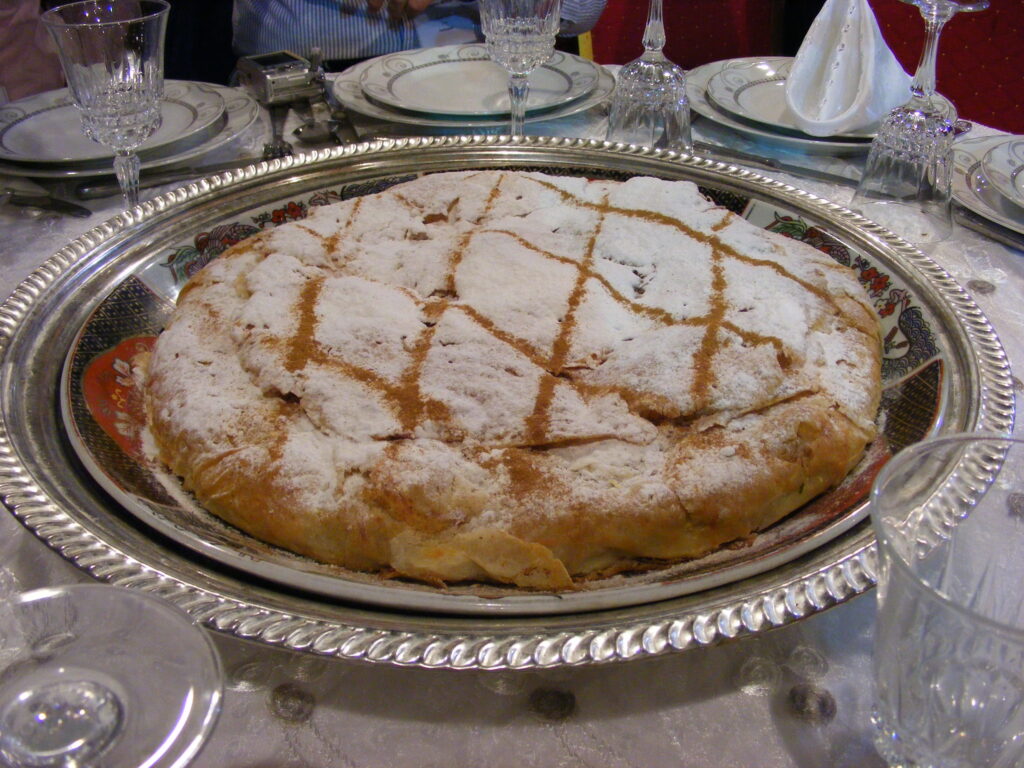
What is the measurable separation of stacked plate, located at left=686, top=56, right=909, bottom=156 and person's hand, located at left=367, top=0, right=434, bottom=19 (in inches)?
45.9

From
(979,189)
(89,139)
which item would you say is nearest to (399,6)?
(89,139)

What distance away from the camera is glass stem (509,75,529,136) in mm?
1488

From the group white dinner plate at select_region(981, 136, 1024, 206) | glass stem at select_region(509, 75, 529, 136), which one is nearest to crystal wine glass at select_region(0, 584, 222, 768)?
glass stem at select_region(509, 75, 529, 136)

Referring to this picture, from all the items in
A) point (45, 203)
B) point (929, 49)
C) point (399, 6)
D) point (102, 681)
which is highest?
point (929, 49)

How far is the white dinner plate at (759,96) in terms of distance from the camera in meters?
1.55

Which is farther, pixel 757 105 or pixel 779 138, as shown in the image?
pixel 757 105

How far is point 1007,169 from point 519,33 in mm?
909

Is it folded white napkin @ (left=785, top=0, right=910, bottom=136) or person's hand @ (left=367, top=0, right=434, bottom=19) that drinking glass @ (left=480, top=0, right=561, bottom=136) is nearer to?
folded white napkin @ (left=785, top=0, right=910, bottom=136)

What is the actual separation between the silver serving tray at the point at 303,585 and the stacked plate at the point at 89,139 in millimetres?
309

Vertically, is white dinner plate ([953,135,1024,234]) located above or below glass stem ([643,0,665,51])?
below

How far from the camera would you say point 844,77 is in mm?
1524

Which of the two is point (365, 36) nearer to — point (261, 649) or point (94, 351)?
point (94, 351)

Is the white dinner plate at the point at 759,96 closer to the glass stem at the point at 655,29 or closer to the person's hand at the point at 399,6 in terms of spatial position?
the glass stem at the point at 655,29

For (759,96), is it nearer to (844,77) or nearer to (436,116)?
(844,77)
